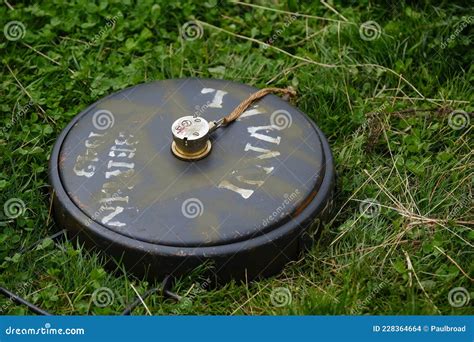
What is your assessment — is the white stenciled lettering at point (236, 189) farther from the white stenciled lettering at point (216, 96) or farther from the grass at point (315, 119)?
the white stenciled lettering at point (216, 96)

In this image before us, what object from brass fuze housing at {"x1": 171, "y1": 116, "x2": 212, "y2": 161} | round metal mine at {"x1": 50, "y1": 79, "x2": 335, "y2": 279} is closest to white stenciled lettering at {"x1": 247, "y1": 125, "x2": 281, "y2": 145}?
round metal mine at {"x1": 50, "y1": 79, "x2": 335, "y2": 279}

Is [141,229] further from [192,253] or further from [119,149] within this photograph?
[119,149]

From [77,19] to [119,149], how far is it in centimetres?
112

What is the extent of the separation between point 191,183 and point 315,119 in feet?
2.72

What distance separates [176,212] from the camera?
283 cm

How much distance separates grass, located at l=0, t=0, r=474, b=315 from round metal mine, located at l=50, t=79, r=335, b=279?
0.38ft

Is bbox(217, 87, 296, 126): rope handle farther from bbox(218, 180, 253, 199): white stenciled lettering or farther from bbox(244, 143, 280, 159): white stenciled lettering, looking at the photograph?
bbox(218, 180, 253, 199): white stenciled lettering

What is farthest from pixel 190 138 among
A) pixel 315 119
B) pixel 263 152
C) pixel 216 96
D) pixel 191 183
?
pixel 315 119

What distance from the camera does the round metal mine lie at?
2.79m

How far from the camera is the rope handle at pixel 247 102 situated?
10.2 ft

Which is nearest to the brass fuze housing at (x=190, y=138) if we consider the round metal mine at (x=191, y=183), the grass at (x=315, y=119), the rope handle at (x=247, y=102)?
the round metal mine at (x=191, y=183)

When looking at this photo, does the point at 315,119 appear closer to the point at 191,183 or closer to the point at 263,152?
the point at 263,152

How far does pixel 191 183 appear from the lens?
9.53 feet

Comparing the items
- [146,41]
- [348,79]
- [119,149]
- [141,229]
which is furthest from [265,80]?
[141,229]
